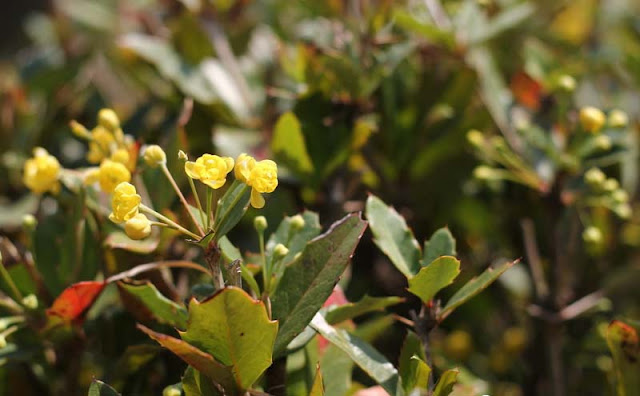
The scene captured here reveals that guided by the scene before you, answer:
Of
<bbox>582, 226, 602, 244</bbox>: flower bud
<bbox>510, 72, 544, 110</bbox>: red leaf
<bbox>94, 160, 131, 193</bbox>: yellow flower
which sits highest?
<bbox>94, 160, 131, 193</bbox>: yellow flower

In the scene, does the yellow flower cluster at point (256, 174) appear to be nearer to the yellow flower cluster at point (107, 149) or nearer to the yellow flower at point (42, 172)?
the yellow flower cluster at point (107, 149)

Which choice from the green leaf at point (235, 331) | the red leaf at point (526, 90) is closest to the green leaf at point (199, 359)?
the green leaf at point (235, 331)

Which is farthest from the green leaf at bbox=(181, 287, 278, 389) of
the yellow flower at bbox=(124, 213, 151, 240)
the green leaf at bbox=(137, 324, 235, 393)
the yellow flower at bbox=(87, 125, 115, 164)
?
the yellow flower at bbox=(87, 125, 115, 164)

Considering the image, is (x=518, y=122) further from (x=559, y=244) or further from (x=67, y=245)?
(x=67, y=245)

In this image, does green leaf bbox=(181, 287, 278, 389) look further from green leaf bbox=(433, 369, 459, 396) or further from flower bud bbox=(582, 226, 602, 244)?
flower bud bbox=(582, 226, 602, 244)

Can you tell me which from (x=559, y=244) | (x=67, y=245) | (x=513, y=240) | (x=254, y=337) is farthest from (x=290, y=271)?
(x=513, y=240)
